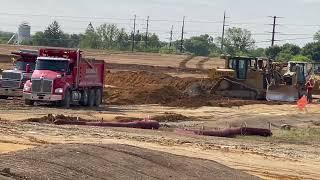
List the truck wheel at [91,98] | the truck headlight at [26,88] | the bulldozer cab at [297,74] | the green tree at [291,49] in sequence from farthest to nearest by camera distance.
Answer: the green tree at [291,49], the bulldozer cab at [297,74], the truck wheel at [91,98], the truck headlight at [26,88]

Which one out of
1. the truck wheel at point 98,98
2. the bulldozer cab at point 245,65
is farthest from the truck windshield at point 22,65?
the bulldozer cab at point 245,65

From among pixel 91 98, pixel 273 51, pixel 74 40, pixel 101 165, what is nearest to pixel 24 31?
pixel 74 40

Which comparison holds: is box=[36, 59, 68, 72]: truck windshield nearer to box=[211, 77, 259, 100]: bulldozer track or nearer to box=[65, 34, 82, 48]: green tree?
box=[211, 77, 259, 100]: bulldozer track

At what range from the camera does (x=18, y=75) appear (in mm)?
39344

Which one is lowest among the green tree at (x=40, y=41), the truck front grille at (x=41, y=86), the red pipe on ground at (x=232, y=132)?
the red pipe on ground at (x=232, y=132)

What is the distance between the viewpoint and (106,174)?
1210 centimetres

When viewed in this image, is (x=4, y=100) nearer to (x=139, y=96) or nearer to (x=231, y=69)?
(x=139, y=96)

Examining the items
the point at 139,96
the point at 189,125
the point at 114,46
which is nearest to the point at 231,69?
the point at 139,96

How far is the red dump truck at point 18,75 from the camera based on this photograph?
3934 cm

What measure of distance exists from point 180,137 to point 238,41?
493 feet

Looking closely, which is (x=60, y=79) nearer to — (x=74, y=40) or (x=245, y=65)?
(x=245, y=65)

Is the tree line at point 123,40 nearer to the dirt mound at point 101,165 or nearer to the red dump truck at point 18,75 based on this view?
the red dump truck at point 18,75

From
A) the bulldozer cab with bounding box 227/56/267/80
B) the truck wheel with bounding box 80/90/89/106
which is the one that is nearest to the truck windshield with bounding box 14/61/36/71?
the truck wheel with bounding box 80/90/89/106

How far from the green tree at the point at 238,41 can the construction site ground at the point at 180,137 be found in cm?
11836
